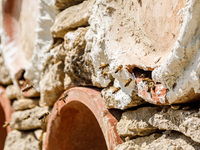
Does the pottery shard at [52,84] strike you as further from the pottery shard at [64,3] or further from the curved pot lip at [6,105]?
the curved pot lip at [6,105]

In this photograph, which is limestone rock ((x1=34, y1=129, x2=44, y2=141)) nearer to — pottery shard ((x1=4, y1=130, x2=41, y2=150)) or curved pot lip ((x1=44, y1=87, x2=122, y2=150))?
pottery shard ((x1=4, y1=130, x2=41, y2=150))

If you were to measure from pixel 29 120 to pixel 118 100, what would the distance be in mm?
1433

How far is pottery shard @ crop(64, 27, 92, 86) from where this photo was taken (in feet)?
6.18

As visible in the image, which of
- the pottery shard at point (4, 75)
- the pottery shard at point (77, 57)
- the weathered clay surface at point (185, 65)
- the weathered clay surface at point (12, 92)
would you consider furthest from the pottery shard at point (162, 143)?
the pottery shard at point (4, 75)

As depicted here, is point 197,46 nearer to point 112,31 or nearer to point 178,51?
point 178,51

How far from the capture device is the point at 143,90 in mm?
1378

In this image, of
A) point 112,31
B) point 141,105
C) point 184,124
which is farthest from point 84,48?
point 184,124

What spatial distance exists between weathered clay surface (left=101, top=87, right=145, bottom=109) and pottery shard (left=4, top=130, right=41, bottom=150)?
48.2 inches

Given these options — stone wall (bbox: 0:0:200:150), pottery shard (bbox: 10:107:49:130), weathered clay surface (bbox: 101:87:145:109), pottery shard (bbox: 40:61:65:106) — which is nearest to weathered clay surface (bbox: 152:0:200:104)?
stone wall (bbox: 0:0:200:150)

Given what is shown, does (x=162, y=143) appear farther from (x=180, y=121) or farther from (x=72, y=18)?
(x=72, y=18)

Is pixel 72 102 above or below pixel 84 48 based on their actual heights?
below

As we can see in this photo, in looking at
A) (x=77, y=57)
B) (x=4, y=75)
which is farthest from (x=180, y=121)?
(x=4, y=75)

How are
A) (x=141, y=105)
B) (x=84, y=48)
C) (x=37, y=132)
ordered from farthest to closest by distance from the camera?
1. (x=37, y=132)
2. (x=84, y=48)
3. (x=141, y=105)

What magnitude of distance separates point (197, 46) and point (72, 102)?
1225 millimetres
